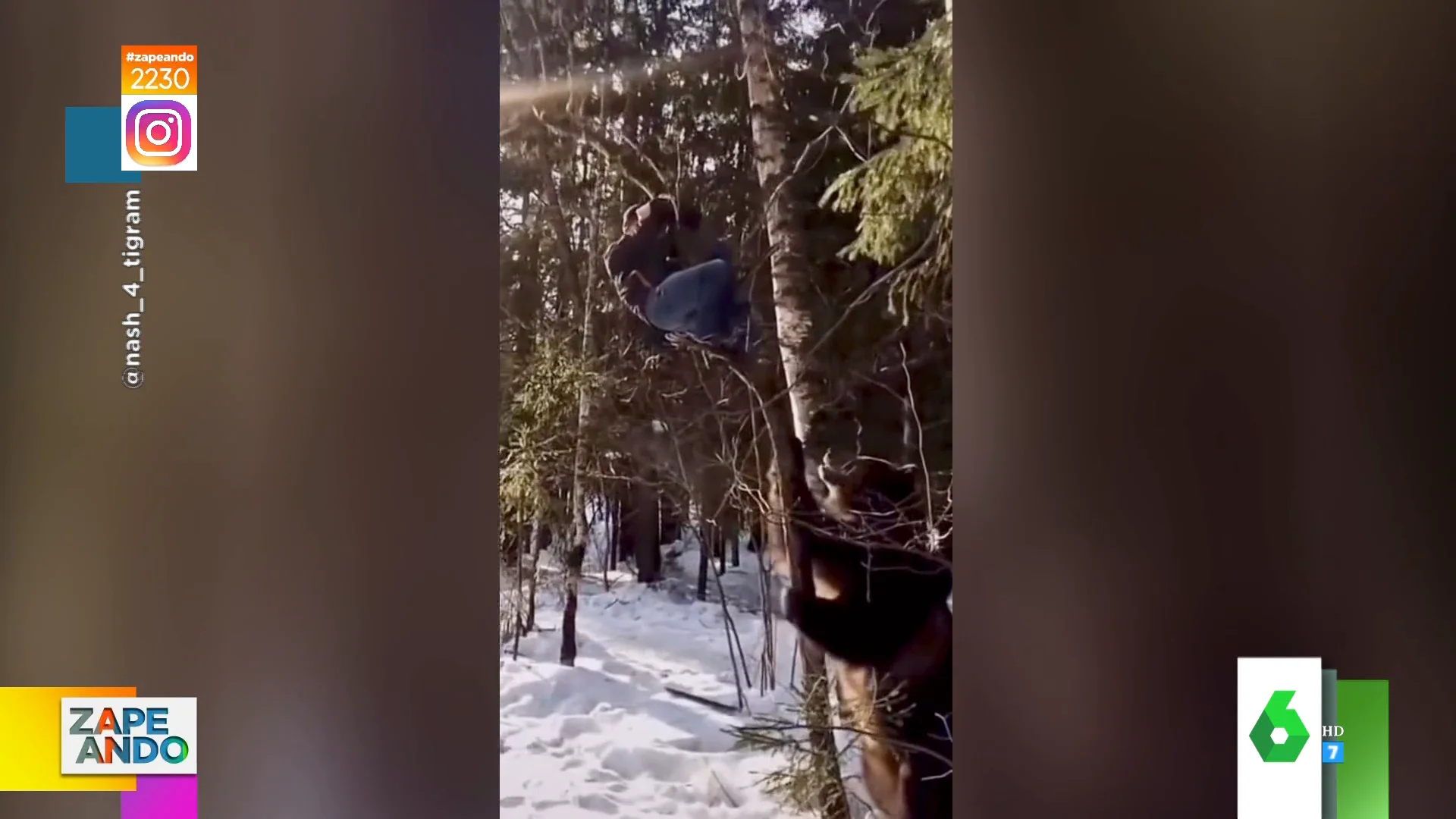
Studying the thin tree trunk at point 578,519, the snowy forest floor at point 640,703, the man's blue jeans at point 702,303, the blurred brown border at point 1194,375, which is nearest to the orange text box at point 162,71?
the thin tree trunk at point 578,519

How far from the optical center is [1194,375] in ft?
4.57

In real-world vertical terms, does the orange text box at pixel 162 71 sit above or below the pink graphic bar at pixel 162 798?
above

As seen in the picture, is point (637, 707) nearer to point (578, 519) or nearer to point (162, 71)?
point (578, 519)

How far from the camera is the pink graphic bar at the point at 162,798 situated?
56.9 inches

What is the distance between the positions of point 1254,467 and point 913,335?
0.62 m

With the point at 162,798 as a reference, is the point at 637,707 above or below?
above

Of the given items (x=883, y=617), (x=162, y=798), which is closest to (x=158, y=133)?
(x=162, y=798)

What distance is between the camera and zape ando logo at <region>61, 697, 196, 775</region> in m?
1.44

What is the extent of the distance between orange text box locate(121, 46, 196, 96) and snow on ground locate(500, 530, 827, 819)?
1095 mm

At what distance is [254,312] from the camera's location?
4.77 feet

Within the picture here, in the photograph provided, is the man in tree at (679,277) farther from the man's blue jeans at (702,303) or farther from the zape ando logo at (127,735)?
the zape ando logo at (127,735)

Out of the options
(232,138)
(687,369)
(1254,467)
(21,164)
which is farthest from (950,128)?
(21,164)

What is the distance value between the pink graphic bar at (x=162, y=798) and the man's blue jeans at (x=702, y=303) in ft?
3.82

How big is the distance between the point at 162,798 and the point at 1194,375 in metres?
1.94
